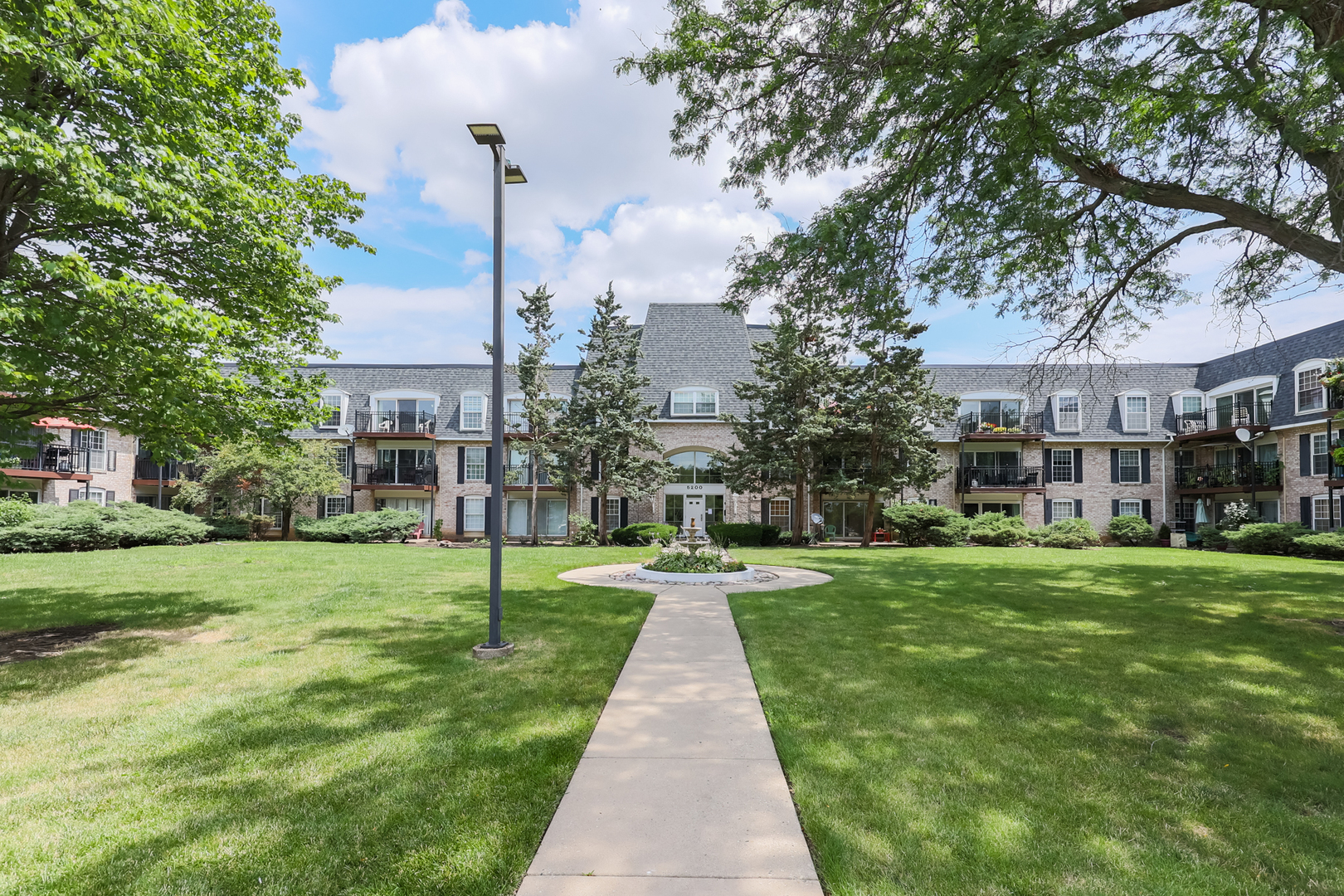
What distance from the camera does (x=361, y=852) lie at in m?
3.16

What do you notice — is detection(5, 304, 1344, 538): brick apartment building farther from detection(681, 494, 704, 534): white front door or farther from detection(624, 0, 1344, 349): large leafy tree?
detection(624, 0, 1344, 349): large leafy tree

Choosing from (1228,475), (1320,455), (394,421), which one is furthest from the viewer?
(394,421)

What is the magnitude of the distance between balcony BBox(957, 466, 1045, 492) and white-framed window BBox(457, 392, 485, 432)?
2532 centimetres

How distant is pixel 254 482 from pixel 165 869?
29.0 metres

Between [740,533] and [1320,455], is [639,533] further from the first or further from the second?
[1320,455]

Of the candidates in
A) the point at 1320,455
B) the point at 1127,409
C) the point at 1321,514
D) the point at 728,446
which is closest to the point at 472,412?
the point at 728,446

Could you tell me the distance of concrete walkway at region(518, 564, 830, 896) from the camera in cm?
292

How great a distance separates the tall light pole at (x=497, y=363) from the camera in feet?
23.0

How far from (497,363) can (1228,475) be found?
34719 mm

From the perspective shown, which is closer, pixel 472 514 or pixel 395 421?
pixel 472 514

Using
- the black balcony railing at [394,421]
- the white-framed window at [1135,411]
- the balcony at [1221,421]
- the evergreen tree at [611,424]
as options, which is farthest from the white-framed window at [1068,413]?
the black balcony railing at [394,421]

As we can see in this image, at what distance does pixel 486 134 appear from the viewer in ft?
23.0

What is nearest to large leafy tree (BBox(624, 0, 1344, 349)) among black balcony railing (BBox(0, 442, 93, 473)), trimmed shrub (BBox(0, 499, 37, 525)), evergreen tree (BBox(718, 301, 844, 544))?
evergreen tree (BBox(718, 301, 844, 544))

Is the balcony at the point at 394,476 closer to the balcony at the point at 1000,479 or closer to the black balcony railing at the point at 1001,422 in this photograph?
the balcony at the point at 1000,479
